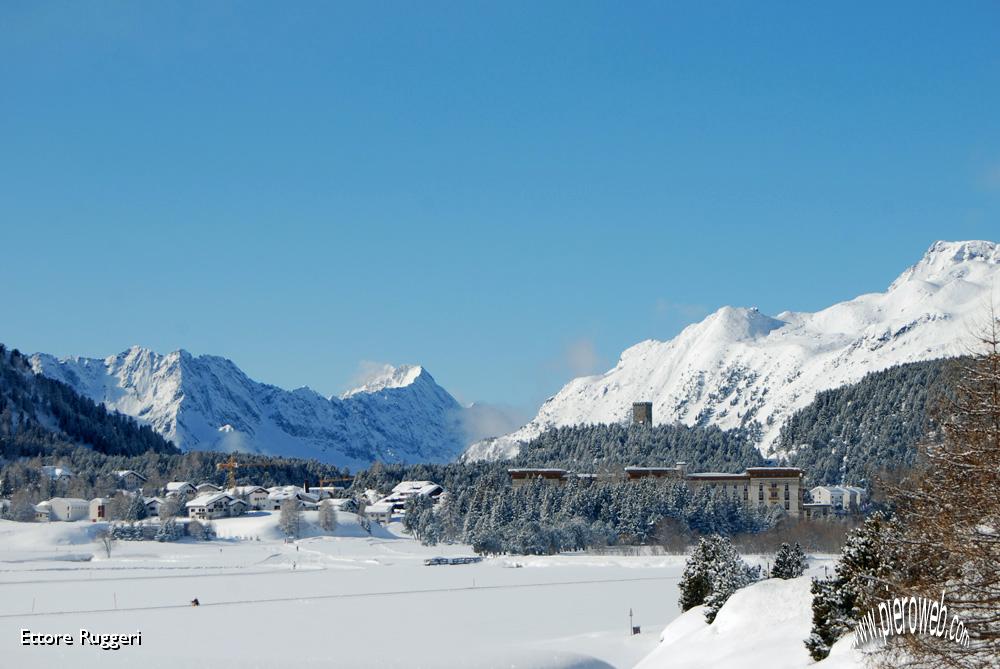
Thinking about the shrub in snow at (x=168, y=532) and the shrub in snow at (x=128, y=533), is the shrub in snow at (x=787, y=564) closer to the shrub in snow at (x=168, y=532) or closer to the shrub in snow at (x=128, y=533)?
the shrub in snow at (x=168, y=532)

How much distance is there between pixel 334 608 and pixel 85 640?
2499 cm

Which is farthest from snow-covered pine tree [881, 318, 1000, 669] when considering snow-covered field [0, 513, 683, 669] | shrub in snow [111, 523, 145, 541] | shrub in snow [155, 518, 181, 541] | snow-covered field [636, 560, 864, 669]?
shrub in snow [111, 523, 145, 541]

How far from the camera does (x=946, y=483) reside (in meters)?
29.9

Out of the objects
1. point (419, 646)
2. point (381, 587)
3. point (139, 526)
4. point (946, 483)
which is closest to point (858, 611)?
point (946, 483)

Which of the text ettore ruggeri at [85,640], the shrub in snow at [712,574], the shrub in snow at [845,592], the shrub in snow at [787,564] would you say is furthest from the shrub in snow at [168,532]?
the shrub in snow at [845,592]

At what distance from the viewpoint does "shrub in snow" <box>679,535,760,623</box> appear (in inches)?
2470

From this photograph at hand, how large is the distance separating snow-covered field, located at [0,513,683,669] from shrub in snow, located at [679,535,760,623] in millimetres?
3860

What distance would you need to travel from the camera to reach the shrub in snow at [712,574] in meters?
62.8

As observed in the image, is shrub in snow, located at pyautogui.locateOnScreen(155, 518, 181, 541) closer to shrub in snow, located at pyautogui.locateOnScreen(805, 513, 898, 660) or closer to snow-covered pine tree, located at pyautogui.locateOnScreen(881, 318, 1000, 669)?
shrub in snow, located at pyautogui.locateOnScreen(805, 513, 898, 660)

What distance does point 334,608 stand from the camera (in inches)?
3558


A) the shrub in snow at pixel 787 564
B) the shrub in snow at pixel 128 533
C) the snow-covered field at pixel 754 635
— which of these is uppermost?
the shrub in snow at pixel 787 564

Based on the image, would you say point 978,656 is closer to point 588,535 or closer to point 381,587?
point 381,587

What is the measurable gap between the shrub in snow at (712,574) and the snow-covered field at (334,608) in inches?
152

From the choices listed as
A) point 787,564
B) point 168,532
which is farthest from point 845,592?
point 168,532
